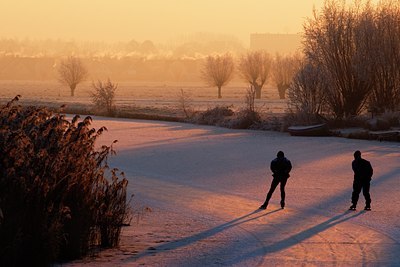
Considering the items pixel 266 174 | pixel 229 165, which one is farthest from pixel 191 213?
pixel 229 165

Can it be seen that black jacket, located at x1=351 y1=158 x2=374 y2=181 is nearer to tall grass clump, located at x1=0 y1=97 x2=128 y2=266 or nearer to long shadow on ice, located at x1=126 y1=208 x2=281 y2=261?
long shadow on ice, located at x1=126 y1=208 x2=281 y2=261

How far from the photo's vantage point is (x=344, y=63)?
46312 millimetres

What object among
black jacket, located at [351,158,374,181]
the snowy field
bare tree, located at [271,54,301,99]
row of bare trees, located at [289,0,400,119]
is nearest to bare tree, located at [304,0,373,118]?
row of bare trees, located at [289,0,400,119]

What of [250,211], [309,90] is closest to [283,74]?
[309,90]

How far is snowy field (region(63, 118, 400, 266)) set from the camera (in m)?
13.5

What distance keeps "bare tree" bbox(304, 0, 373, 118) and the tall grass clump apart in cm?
3319

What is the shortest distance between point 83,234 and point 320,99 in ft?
111

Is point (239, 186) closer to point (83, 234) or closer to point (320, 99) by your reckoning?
point (83, 234)

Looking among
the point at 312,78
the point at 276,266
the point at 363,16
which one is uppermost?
the point at 363,16

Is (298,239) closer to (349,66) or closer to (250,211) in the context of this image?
(250,211)

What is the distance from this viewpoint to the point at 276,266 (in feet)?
41.7

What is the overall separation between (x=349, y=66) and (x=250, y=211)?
29694 mm

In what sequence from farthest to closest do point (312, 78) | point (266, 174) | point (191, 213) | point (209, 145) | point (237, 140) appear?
1. point (312, 78)
2. point (237, 140)
3. point (209, 145)
4. point (266, 174)
5. point (191, 213)

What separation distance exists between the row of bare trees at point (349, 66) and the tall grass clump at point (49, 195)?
32.1 m
